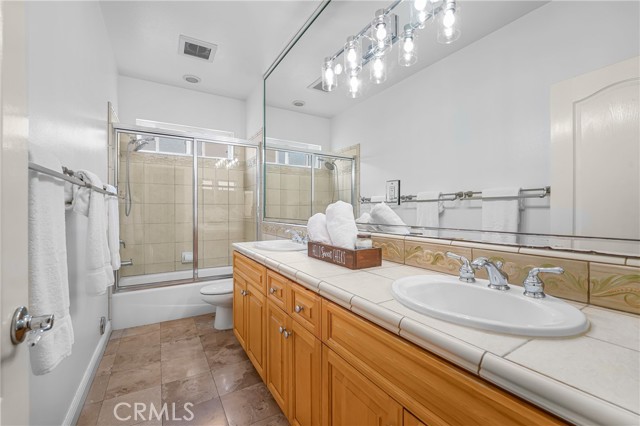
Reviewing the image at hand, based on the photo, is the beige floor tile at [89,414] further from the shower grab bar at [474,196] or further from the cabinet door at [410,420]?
the shower grab bar at [474,196]

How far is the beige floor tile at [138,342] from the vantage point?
84.1 inches

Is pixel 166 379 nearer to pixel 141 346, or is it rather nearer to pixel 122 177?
pixel 141 346

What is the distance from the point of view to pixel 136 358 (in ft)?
6.55

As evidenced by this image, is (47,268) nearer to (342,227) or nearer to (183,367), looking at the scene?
(342,227)

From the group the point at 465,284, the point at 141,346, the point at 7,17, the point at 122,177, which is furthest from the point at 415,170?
the point at 122,177

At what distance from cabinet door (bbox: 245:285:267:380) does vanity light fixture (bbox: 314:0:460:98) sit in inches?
54.7

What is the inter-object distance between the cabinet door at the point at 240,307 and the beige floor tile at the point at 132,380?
554mm

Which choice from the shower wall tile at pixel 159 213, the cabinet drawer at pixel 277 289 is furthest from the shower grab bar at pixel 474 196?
the shower wall tile at pixel 159 213

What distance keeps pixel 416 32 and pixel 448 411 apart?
1534mm

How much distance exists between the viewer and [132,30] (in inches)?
86.3

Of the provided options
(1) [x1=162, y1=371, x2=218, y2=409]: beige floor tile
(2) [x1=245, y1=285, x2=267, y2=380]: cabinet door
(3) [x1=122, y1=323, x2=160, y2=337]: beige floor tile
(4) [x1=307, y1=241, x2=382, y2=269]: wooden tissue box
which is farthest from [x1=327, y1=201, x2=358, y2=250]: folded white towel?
(3) [x1=122, y1=323, x2=160, y2=337]: beige floor tile

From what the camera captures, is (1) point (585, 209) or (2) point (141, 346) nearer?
(1) point (585, 209)

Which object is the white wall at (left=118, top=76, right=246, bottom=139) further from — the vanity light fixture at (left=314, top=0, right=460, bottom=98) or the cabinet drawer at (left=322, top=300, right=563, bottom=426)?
the cabinet drawer at (left=322, top=300, right=563, bottom=426)

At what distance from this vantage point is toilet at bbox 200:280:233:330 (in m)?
2.38
